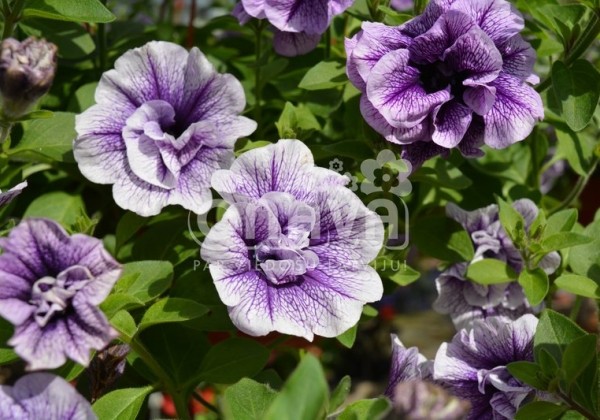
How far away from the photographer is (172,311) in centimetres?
84

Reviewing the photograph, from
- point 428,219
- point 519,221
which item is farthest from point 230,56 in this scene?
point 519,221

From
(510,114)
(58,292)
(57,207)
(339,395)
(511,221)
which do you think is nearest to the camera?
(58,292)

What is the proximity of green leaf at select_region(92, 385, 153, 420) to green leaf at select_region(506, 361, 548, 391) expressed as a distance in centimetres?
37

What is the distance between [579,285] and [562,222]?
0.11 metres

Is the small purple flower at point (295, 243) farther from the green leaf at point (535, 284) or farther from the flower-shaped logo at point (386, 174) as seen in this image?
the green leaf at point (535, 284)

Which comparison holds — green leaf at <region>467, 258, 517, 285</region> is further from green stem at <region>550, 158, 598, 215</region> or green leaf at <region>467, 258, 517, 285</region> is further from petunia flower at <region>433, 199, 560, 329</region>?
green stem at <region>550, 158, 598, 215</region>

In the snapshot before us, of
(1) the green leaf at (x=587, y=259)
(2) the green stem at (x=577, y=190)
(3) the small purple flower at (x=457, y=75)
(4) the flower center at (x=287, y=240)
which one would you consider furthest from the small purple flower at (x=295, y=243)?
(2) the green stem at (x=577, y=190)

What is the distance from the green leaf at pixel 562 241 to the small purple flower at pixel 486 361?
3.6 inches

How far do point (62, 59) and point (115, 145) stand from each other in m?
0.31

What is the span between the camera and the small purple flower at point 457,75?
2.88 ft

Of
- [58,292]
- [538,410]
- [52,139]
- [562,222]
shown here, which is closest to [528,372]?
[538,410]

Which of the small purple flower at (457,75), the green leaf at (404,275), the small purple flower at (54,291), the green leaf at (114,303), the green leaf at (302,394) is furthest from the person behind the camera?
the green leaf at (404,275)

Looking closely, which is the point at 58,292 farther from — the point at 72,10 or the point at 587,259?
the point at 587,259

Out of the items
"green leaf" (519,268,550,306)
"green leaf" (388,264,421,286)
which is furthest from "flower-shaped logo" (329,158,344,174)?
"green leaf" (519,268,550,306)
